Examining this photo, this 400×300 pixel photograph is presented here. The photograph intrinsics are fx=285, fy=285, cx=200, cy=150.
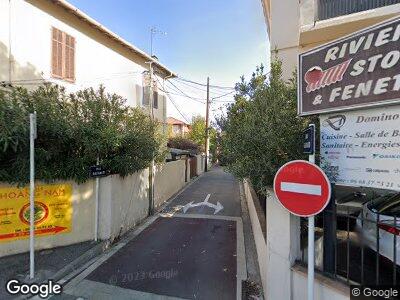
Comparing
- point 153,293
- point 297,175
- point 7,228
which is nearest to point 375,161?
point 297,175

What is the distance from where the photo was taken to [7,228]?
20.2 ft

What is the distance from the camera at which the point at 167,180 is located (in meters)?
14.6

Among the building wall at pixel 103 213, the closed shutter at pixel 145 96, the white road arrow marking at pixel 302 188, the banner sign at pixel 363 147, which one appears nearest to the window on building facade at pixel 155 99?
the closed shutter at pixel 145 96

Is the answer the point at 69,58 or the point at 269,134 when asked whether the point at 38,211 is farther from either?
the point at 69,58

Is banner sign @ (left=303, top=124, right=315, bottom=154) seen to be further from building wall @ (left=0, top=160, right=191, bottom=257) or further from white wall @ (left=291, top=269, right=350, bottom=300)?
building wall @ (left=0, top=160, right=191, bottom=257)

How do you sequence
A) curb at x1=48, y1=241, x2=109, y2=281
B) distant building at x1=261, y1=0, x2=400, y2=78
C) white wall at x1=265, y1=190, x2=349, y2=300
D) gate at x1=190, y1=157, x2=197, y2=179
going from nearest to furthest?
white wall at x1=265, y1=190, x2=349, y2=300
curb at x1=48, y1=241, x2=109, y2=281
distant building at x1=261, y1=0, x2=400, y2=78
gate at x1=190, y1=157, x2=197, y2=179

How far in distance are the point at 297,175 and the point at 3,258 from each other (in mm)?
6294

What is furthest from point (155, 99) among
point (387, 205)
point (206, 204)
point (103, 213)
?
point (387, 205)

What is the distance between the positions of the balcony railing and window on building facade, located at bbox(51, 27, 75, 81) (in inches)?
328

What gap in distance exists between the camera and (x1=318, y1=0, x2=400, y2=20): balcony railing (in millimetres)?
6418

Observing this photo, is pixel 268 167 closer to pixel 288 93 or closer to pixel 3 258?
pixel 288 93

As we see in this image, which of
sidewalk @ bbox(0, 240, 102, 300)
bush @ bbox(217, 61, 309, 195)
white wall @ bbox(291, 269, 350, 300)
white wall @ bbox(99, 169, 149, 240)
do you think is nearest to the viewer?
white wall @ bbox(291, 269, 350, 300)

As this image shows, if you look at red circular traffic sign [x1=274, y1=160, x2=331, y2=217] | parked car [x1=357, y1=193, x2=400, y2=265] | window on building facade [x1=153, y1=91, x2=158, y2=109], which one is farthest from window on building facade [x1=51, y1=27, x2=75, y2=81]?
parked car [x1=357, y1=193, x2=400, y2=265]

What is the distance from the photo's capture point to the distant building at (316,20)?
6113 mm
